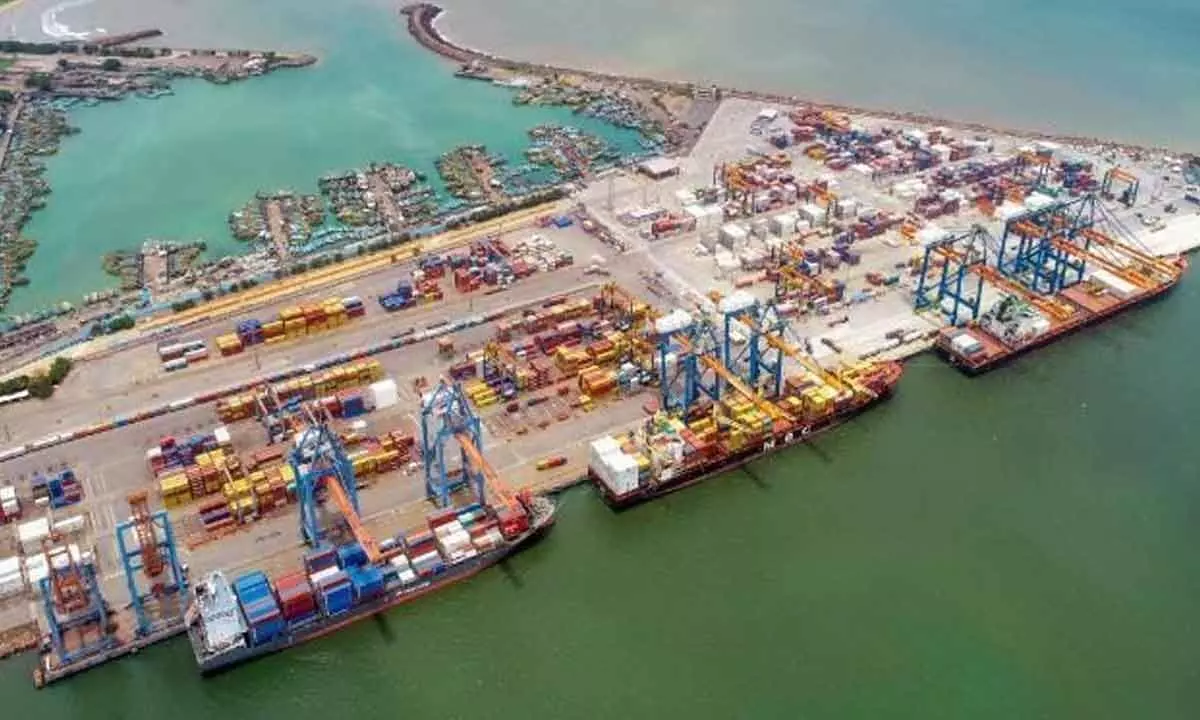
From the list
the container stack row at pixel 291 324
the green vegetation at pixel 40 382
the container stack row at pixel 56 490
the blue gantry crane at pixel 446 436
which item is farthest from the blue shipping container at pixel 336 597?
the green vegetation at pixel 40 382

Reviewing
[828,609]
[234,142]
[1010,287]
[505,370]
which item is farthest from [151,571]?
[234,142]

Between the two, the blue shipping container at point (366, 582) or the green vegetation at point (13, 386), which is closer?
the blue shipping container at point (366, 582)

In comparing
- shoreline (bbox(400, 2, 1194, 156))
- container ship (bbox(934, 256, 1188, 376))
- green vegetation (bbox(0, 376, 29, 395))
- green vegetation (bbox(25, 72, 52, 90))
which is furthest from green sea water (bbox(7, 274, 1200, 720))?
green vegetation (bbox(25, 72, 52, 90))

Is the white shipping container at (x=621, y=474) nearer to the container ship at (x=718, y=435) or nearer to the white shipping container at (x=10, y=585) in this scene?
the container ship at (x=718, y=435)

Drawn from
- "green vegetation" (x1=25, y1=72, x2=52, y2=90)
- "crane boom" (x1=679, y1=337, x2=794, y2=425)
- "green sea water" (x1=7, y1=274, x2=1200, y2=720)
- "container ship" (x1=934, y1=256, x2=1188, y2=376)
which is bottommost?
"green sea water" (x1=7, y1=274, x2=1200, y2=720)

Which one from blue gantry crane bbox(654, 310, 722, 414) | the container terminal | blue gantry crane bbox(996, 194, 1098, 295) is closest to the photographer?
the container terminal

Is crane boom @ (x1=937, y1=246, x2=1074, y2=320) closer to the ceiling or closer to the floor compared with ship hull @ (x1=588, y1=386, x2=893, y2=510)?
closer to the ceiling

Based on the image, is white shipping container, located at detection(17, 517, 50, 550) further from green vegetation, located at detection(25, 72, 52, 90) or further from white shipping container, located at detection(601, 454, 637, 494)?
green vegetation, located at detection(25, 72, 52, 90)
